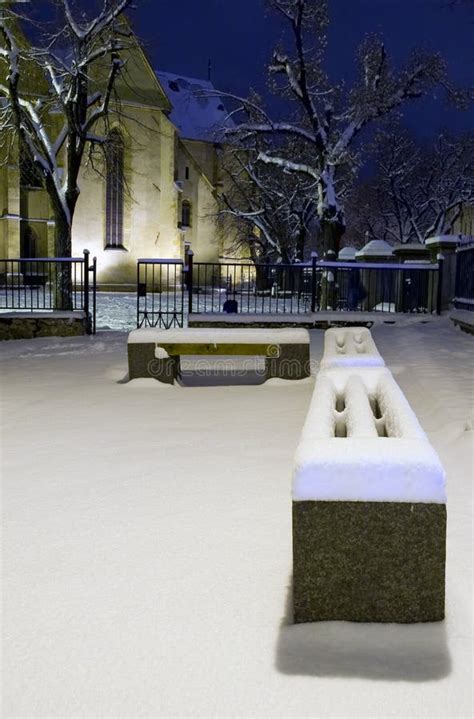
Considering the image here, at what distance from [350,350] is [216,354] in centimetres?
222

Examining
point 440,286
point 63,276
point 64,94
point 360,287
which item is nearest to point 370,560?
point 440,286

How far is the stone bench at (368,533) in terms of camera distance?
8.99ft

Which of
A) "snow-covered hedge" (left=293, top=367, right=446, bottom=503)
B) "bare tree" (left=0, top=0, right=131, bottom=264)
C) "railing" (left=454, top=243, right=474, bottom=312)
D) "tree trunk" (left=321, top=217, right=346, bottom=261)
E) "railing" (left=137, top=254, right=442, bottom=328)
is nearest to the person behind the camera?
"snow-covered hedge" (left=293, top=367, right=446, bottom=503)

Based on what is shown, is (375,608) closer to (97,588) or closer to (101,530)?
(97,588)

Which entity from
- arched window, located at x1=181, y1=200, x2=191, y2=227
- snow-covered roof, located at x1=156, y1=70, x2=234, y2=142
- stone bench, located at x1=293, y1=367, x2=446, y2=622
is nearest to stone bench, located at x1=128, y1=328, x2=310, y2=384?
stone bench, located at x1=293, y1=367, x2=446, y2=622

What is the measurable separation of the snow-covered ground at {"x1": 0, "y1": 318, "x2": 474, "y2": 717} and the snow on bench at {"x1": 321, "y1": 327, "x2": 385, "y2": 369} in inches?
29.8

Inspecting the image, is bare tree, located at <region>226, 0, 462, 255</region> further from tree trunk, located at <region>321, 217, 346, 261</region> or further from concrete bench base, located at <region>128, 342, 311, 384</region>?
concrete bench base, located at <region>128, 342, 311, 384</region>

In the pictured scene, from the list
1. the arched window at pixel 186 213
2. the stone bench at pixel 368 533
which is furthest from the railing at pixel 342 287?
the arched window at pixel 186 213

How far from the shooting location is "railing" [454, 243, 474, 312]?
15117 millimetres

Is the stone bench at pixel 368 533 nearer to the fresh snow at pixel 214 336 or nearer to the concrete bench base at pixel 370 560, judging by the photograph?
the concrete bench base at pixel 370 560

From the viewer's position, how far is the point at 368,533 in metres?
2.77

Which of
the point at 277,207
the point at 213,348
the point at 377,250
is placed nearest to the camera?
the point at 213,348

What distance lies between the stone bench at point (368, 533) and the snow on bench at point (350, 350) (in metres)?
3.24

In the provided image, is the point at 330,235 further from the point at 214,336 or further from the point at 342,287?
the point at 214,336
